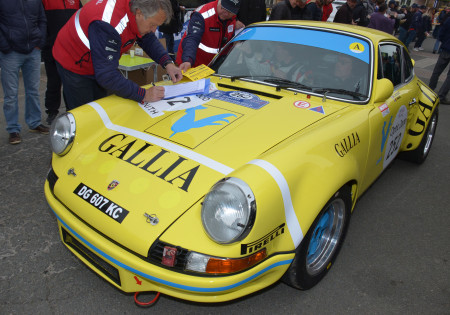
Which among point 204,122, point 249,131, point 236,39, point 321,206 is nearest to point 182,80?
point 236,39

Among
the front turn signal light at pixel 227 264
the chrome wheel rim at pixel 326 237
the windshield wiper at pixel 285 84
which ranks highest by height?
the windshield wiper at pixel 285 84

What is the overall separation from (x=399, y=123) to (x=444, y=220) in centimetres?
96

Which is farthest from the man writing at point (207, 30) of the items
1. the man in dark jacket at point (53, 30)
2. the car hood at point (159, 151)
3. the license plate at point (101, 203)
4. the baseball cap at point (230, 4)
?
the license plate at point (101, 203)

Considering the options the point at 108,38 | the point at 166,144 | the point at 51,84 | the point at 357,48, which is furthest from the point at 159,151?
the point at 51,84

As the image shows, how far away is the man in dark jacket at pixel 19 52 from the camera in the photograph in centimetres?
354

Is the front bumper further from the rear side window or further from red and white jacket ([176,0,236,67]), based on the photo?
the rear side window

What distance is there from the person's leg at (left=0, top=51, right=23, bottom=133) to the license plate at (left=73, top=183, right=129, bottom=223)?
2.45 m

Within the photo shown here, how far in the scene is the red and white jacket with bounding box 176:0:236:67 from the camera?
3.75 m

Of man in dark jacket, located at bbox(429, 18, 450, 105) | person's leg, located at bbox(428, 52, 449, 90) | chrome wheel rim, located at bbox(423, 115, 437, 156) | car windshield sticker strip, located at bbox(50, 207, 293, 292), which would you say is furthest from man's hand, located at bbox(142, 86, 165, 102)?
person's leg, located at bbox(428, 52, 449, 90)

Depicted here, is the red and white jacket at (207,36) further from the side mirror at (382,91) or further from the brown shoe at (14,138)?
the brown shoe at (14,138)

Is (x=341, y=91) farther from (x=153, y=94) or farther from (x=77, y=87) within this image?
(x=77, y=87)

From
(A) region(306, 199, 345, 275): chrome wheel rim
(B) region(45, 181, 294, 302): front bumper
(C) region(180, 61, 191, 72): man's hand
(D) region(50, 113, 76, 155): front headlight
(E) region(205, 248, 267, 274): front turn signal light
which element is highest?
(C) region(180, 61, 191, 72): man's hand

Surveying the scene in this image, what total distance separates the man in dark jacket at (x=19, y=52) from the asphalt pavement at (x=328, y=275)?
69cm

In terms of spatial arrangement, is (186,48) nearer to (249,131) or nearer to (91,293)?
(249,131)
